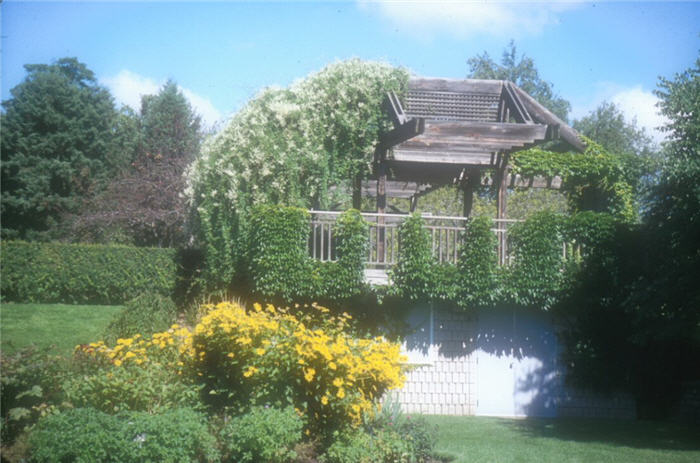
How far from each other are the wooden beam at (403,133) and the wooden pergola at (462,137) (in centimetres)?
2

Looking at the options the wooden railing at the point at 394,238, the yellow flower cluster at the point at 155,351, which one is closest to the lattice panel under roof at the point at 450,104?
the wooden railing at the point at 394,238

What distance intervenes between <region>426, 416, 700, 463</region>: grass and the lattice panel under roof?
774 centimetres

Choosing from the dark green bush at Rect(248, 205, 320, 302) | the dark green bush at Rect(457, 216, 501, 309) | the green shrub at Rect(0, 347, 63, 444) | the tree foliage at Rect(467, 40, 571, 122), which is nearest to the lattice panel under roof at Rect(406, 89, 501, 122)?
the dark green bush at Rect(457, 216, 501, 309)

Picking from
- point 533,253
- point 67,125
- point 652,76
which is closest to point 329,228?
point 533,253

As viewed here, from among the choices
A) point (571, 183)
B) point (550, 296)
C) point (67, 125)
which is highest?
point (67, 125)

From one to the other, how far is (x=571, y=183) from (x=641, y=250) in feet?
12.6

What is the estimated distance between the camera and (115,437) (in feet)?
20.2

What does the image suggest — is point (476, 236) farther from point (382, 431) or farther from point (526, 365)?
point (382, 431)

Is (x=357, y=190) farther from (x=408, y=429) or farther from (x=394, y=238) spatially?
(x=408, y=429)

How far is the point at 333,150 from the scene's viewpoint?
46.3 ft

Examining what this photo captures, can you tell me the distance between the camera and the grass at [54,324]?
11922 millimetres

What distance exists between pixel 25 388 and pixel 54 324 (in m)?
6.58

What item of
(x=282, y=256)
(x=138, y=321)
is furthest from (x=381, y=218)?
(x=138, y=321)

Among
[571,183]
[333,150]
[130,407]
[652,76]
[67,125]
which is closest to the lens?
[130,407]
